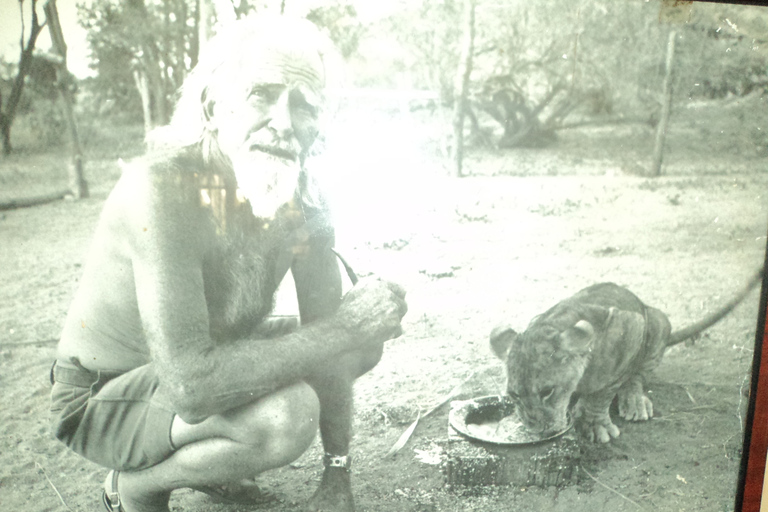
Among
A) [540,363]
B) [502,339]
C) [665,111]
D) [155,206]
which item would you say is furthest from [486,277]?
[155,206]

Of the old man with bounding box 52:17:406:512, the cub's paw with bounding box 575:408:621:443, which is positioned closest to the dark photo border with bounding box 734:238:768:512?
the cub's paw with bounding box 575:408:621:443

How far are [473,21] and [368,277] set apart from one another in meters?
0.98

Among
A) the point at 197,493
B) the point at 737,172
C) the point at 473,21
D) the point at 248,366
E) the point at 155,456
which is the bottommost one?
the point at 197,493

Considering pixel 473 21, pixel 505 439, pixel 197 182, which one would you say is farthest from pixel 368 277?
pixel 473 21

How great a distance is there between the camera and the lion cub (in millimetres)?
2201

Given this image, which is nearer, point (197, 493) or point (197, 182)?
point (197, 182)

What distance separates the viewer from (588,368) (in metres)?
2.28

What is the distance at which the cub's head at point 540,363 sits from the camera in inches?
86.4

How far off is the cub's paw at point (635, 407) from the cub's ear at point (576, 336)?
1.00 ft

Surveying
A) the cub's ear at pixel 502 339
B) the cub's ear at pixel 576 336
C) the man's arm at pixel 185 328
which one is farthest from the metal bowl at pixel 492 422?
the man's arm at pixel 185 328

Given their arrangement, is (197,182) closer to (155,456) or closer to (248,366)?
(248,366)

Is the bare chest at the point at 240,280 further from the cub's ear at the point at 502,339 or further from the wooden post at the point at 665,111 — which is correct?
the wooden post at the point at 665,111

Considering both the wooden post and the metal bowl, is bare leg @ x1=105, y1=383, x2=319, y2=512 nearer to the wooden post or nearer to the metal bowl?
the metal bowl

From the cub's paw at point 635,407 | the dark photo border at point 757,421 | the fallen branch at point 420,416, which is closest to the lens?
the fallen branch at point 420,416
